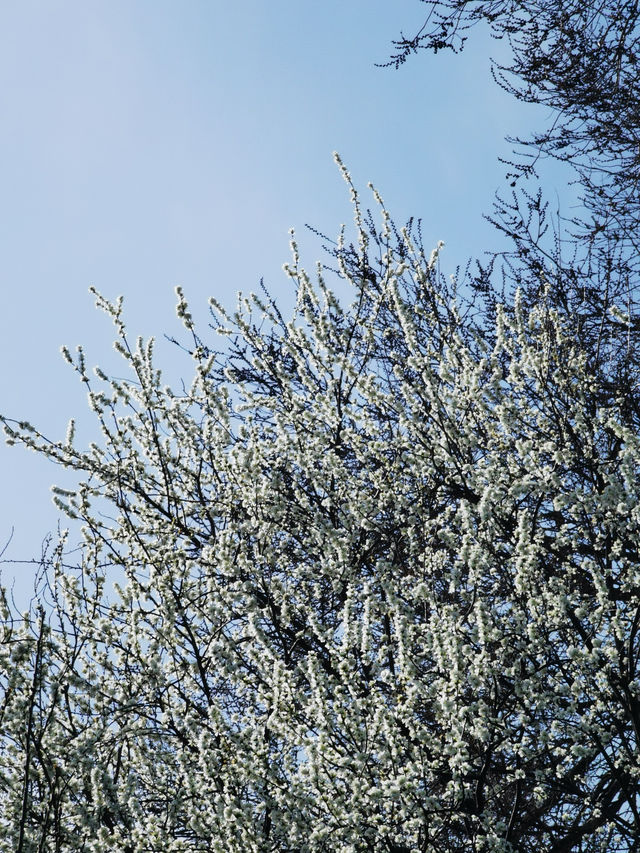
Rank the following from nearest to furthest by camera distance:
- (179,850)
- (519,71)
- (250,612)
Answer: (179,850) < (250,612) < (519,71)

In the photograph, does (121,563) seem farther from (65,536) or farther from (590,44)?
(590,44)

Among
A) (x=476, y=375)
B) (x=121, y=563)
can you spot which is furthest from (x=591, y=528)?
(x=121, y=563)

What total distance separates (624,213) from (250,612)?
4008 mm

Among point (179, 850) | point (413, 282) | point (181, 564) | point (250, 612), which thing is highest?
point (413, 282)

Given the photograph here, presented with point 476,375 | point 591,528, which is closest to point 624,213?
point 476,375

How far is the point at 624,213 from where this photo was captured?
6.16 metres

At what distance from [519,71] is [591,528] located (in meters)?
3.34

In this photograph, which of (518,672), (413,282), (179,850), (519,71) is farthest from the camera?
(413,282)

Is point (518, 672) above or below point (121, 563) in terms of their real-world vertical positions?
below

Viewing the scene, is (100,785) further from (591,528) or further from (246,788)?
(591,528)

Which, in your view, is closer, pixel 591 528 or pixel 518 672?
pixel 518 672

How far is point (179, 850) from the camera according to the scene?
4137 mm

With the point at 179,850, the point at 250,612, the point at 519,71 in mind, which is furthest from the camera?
the point at 519,71

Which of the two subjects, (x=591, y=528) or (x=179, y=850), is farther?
(x=591, y=528)
